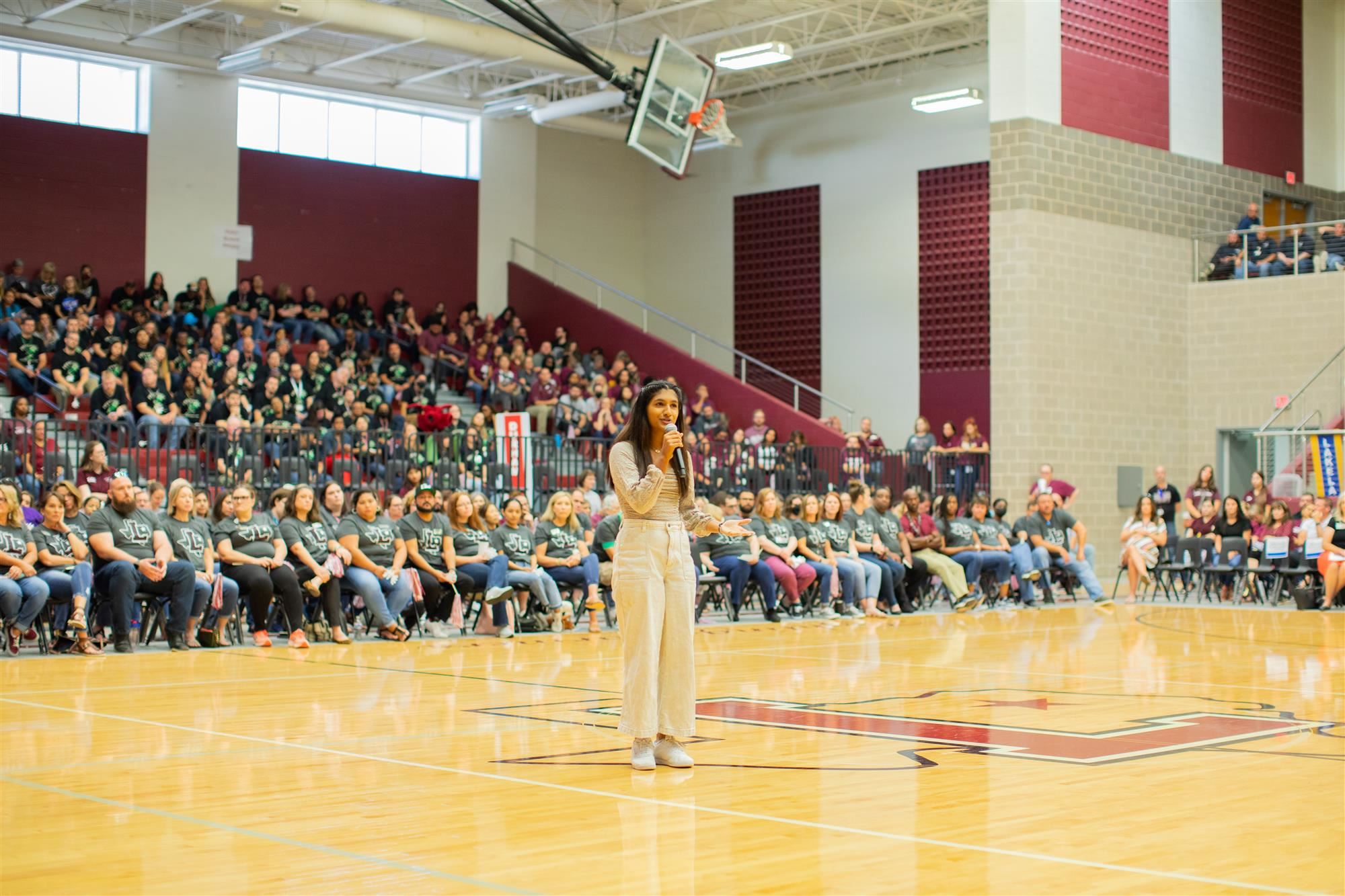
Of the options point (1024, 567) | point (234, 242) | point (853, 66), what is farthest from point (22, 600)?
point (853, 66)

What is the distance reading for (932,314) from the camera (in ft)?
82.1

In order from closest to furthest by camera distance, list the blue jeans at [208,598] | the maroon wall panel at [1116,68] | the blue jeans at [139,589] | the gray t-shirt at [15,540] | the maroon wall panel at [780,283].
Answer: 1. the gray t-shirt at [15,540]
2. the blue jeans at [139,589]
3. the blue jeans at [208,598]
4. the maroon wall panel at [1116,68]
5. the maroon wall panel at [780,283]

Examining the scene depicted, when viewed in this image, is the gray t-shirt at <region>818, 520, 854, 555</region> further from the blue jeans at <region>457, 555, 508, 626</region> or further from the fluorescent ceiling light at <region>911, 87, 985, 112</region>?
the fluorescent ceiling light at <region>911, 87, 985, 112</region>

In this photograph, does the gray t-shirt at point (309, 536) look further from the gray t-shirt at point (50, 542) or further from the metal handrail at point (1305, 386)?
the metal handrail at point (1305, 386)

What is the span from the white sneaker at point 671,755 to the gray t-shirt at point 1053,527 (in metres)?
11.2

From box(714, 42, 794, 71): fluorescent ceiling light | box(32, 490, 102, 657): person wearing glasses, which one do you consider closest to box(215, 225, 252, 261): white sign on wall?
box(714, 42, 794, 71): fluorescent ceiling light

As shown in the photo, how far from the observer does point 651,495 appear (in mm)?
5910

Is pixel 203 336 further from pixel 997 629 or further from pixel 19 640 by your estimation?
pixel 997 629

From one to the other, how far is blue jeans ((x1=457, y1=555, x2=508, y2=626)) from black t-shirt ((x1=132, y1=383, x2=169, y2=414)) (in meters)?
6.79

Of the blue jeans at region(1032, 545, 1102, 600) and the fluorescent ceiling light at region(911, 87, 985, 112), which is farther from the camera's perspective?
the fluorescent ceiling light at region(911, 87, 985, 112)

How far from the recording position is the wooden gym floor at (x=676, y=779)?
416cm

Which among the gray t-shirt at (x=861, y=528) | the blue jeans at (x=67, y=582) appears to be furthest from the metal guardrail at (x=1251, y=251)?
the blue jeans at (x=67, y=582)

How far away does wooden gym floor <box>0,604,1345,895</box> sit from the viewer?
4160mm

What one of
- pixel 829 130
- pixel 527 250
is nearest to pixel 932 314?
pixel 829 130
